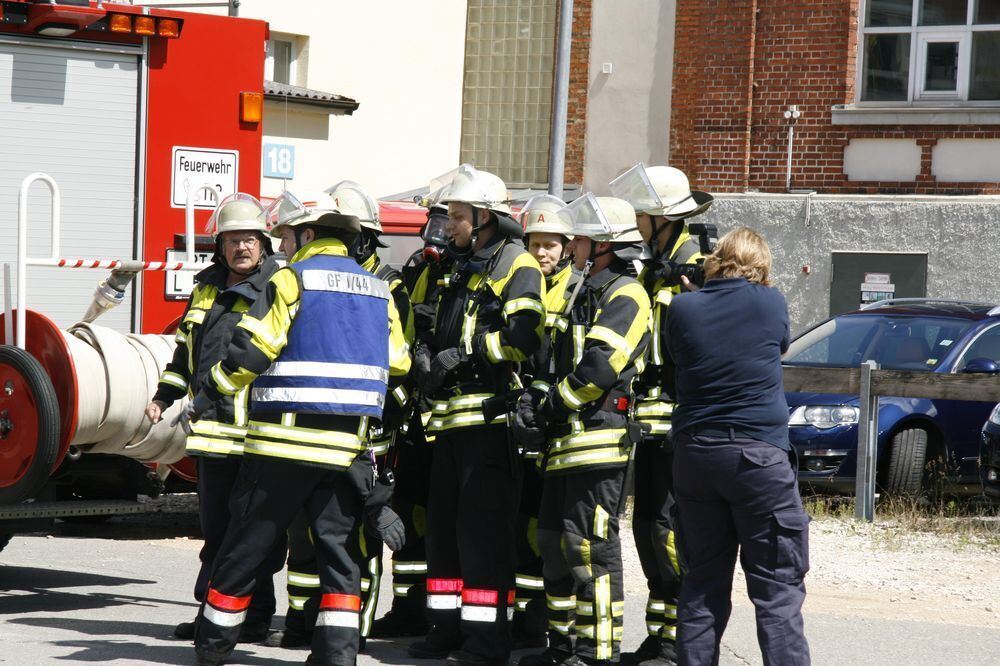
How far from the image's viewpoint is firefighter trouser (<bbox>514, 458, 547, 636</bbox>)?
7074 mm

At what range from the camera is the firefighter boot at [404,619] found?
24.0ft

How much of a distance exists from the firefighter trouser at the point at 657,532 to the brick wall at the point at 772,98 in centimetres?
1043

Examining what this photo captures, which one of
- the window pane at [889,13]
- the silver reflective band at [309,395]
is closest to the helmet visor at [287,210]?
the silver reflective band at [309,395]

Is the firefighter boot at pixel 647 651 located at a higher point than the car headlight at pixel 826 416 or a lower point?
lower

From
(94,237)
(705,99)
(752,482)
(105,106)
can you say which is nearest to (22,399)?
(94,237)

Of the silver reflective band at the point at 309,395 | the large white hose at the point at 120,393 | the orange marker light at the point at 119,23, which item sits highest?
the orange marker light at the point at 119,23

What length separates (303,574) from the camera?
6.83 m

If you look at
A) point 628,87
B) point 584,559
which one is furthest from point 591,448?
point 628,87

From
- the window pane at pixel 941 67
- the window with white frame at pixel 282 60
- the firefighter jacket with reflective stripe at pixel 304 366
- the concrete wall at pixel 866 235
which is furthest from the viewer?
the window with white frame at pixel 282 60

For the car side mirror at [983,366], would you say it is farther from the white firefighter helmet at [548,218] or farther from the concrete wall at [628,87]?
the concrete wall at [628,87]

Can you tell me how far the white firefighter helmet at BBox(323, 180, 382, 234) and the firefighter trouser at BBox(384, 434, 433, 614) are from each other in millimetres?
1024

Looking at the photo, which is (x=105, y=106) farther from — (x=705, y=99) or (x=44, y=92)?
(x=705, y=99)

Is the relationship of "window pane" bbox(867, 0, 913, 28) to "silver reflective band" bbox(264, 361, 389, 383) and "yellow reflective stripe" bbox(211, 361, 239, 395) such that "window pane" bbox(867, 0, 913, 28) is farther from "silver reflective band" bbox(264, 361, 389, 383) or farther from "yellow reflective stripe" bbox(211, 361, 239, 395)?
"yellow reflective stripe" bbox(211, 361, 239, 395)

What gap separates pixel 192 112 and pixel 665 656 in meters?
4.46
